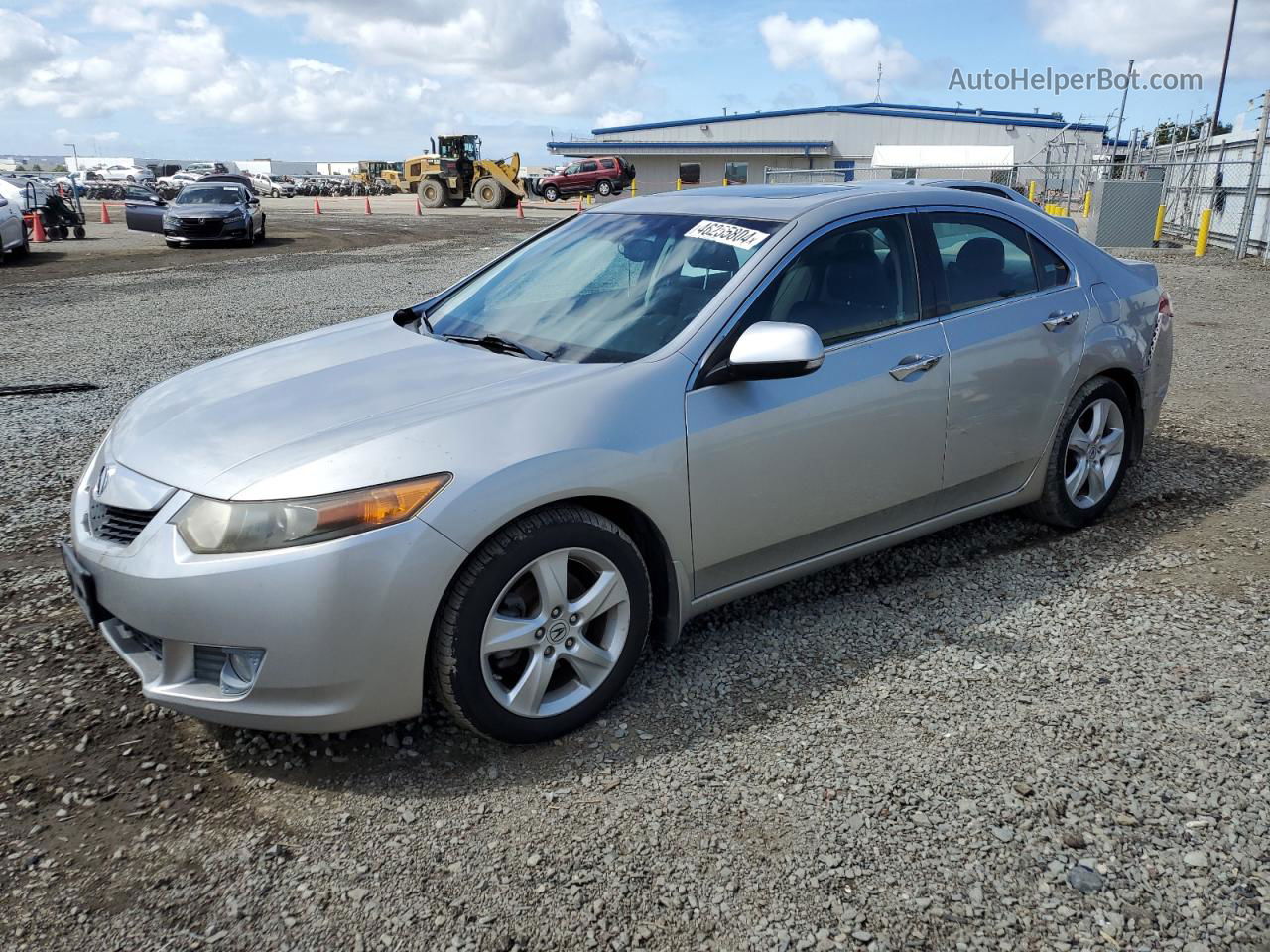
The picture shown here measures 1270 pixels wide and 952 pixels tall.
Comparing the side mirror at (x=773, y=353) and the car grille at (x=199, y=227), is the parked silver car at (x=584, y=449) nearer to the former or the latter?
the side mirror at (x=773, y=353)

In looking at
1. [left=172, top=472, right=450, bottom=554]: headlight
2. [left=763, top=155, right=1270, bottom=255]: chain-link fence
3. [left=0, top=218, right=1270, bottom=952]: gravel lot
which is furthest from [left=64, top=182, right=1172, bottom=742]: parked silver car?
[left=763, top=155, right=1270, bottom=255]: chain-link fence

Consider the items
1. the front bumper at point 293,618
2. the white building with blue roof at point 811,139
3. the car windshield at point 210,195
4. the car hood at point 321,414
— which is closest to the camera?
the front bumper at point 293,618

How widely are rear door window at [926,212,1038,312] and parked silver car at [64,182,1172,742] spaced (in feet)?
0.05

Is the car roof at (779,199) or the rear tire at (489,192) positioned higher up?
the car roof at (779,199)

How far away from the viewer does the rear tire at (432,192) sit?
40.5 meters

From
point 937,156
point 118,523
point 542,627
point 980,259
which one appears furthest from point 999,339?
point 937,156

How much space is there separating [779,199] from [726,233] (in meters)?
0.35

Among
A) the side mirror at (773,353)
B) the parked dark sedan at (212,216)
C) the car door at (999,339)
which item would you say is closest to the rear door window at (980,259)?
the car door at (999,339)

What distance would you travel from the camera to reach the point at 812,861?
8.11ft

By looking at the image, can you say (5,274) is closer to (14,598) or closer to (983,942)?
(14,598)

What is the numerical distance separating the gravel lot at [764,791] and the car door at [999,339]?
536 mm

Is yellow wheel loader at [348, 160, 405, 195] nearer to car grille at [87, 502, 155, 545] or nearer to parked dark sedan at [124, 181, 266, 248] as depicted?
parked dark sedan at [124, 181, 266, 248]

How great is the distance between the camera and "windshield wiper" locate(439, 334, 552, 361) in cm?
334

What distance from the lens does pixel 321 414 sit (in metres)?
2.97
